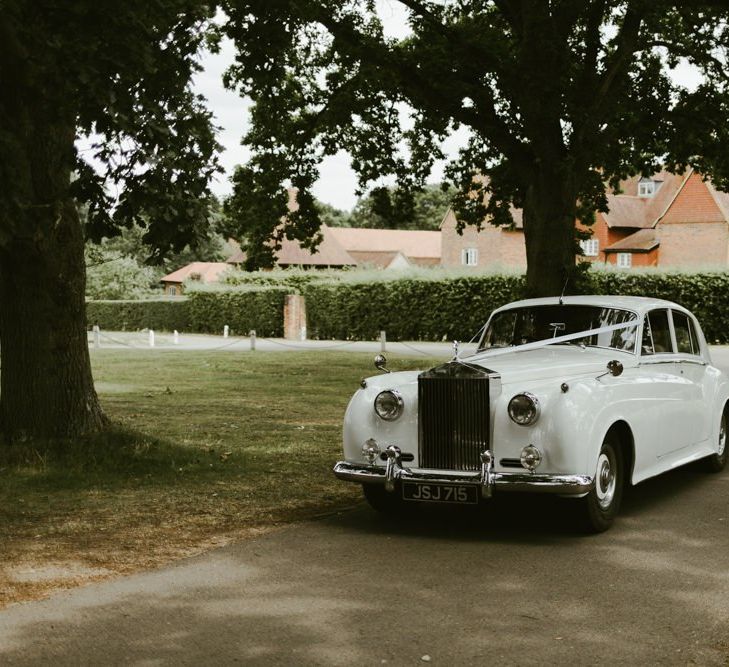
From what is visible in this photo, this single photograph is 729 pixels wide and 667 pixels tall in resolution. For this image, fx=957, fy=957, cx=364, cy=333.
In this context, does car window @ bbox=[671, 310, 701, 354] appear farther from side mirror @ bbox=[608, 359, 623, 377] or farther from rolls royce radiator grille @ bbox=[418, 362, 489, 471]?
rolls royce radiator grille @ bbox=[418, 362, 489, 471]

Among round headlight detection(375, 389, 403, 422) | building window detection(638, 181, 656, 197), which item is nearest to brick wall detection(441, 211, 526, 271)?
building window detection(638, 181, 656, 197)

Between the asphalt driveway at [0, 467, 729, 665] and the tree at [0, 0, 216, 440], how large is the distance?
12.4 ft

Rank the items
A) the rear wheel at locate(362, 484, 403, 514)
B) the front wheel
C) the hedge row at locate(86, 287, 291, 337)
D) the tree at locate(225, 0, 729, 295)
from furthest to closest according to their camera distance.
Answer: the hedge row at locate(86, 287, 291, 337) → the tree at locate(225, 0, 729, 295) → the rear wheel at locate(362, 484, 403, 514) → the front wheel

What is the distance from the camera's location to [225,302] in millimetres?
49156

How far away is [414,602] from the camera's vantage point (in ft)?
17.4

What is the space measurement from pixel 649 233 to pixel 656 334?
58710 mm

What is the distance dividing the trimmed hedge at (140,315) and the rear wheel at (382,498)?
4657 cm

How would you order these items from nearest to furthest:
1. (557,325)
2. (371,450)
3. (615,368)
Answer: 1. (371,450)
2. (615,368)
3. (557,325)

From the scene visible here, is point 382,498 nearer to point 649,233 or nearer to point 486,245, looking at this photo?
point 649,233

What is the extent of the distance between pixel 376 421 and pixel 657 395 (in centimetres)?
249

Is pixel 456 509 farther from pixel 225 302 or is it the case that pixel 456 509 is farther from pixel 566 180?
pixel 225 302

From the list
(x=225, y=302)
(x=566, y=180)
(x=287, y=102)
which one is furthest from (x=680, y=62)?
(x=225, y=302)

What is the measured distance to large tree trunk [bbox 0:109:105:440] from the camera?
31.2 ft

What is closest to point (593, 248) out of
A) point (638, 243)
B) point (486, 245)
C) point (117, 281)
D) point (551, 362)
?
point (638, 243)
